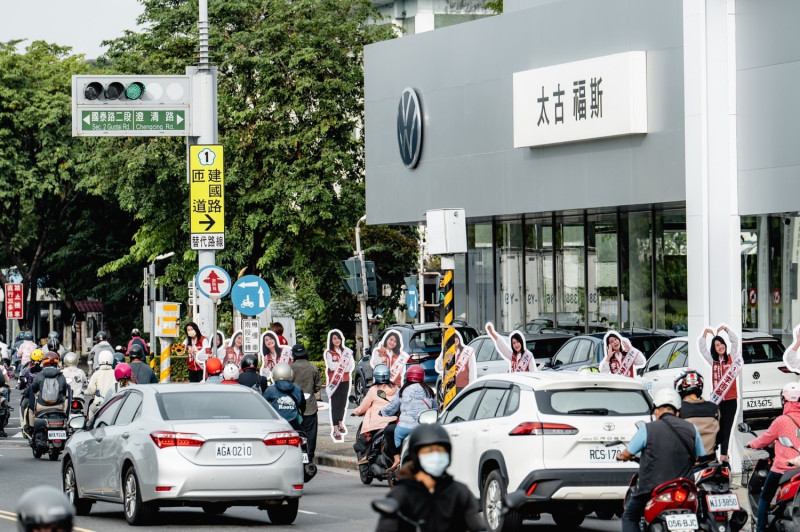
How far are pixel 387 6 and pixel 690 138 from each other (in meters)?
76.5

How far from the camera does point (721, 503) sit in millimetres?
11719

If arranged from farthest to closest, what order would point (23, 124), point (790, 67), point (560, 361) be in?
point (23, 124) → point (560, 361) → point (790, 67)

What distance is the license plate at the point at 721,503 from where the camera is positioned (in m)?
11.7

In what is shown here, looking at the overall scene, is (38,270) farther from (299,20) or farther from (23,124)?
(299,20)

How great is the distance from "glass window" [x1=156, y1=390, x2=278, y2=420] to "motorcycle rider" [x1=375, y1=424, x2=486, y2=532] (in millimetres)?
7739

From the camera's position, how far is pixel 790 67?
21.9 metres

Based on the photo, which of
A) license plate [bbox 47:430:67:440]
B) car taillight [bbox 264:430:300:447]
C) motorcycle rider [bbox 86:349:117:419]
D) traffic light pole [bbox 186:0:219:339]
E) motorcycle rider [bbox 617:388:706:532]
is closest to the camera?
motorcycle rider [bbox 617:388:706:532]

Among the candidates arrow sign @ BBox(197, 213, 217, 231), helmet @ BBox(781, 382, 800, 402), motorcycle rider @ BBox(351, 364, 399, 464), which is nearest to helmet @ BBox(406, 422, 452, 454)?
helmet @ BBox(781, 382, 800, 402)

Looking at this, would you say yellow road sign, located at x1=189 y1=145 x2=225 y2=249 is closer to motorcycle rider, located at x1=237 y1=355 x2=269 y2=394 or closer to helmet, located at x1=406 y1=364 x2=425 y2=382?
motorcycle rider, located at x1=237 y1=355 x2=269 y2=394

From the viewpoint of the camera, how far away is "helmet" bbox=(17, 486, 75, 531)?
607cm

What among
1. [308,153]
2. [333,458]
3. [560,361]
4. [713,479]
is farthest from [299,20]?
[713,479]

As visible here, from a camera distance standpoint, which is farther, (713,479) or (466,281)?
(466,281)

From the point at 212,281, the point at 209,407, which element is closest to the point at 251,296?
the point at 212,281

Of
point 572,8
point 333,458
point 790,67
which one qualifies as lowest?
point 333,458
